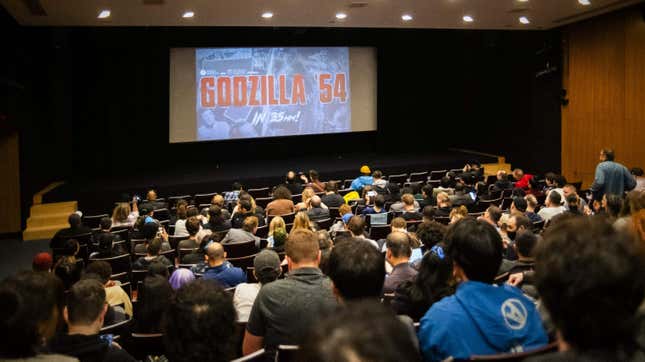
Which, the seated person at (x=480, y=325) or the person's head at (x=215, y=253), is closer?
the seated person at (x=480, y=325)

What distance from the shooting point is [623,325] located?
4.22 ft

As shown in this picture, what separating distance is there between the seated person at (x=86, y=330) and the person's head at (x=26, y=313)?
489 mm

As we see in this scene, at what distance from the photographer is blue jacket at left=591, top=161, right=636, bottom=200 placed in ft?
28.1

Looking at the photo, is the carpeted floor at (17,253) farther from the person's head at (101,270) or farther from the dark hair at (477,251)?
the dark hair at (477,251)

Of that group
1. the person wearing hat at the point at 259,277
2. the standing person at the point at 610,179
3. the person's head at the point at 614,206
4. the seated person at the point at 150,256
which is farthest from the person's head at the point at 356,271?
the standing person at the point at 610,179

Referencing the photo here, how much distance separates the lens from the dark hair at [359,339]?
103 cm

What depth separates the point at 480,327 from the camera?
212 centimetres

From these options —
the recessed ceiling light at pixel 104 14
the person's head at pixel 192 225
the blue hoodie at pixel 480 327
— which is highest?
the recessed ceiling light at pixel 104 14

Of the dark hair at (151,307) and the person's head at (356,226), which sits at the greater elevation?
the person's head at (356,226)

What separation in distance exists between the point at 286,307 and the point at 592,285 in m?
1.68

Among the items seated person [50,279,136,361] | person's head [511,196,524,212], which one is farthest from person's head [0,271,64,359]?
person's head [511,196,524,212]

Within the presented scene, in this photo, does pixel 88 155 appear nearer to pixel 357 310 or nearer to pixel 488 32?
pixel 488 32

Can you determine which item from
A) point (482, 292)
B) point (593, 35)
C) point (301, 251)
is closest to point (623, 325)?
point (482, 292)

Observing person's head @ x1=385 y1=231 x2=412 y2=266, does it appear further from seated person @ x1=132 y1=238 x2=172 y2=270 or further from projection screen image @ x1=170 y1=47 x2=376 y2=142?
projection screen image @ x1=170 y1=47 x2=376 y2=142
